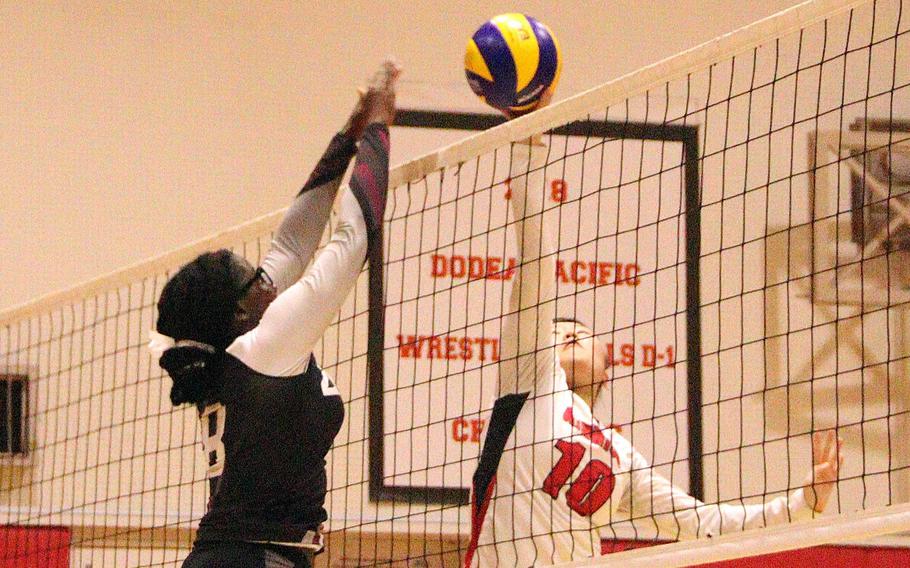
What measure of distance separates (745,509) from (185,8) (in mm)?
3956

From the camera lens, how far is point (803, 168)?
6.52 metres

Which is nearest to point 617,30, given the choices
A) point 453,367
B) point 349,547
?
point 453,367

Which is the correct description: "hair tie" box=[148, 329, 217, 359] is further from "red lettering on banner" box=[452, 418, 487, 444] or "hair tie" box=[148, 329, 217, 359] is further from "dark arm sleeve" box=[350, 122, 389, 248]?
"red lettering on banner" box=[452, 418, 487, 444]

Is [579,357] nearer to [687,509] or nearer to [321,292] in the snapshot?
[687,509]

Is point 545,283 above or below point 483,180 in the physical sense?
below

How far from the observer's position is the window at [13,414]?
588cm

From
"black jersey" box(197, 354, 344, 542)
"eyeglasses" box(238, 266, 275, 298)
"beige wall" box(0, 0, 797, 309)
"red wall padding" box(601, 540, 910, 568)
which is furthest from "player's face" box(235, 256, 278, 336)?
"beige wall" box(0, 0, 797, 309)

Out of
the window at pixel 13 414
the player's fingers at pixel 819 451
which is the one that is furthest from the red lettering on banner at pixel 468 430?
the player's fingers at pixel 819 451

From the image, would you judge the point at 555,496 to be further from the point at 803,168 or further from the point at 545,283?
the point at 803,168

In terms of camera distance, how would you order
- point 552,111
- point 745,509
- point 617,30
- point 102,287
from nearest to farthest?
point 552,111, point 745,509, point 102,287, point 617,30

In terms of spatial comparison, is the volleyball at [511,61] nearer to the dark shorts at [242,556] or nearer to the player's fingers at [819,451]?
the player's fingers at [819,451]

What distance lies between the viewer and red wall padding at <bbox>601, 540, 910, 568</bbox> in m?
5.61

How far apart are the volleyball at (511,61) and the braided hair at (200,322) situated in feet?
3.04

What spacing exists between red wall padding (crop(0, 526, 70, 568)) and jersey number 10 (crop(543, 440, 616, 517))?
2.65 meters
